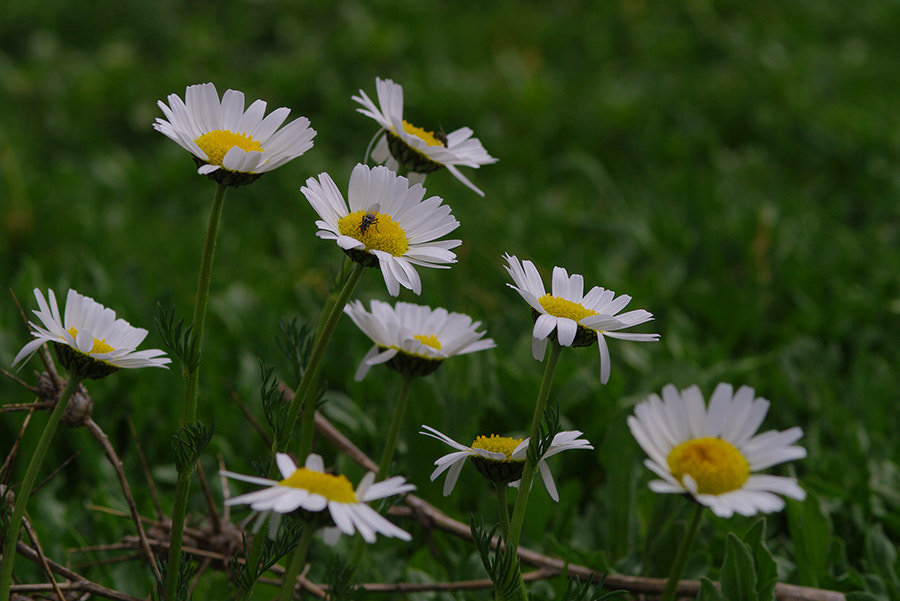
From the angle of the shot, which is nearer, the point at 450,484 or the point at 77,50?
the point at 450,484

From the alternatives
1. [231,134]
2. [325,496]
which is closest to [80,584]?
[325,496]

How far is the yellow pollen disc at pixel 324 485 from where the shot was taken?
904mm

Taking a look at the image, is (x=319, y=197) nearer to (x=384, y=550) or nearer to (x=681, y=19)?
(x=384, y=550)

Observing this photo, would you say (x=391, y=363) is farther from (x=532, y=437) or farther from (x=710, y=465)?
(x=710, y=465)

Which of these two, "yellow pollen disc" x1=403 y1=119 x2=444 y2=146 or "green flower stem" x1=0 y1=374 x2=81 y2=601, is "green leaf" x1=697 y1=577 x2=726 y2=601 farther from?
"green flower stem" x1=0 y1=374 x2=81 y2=601

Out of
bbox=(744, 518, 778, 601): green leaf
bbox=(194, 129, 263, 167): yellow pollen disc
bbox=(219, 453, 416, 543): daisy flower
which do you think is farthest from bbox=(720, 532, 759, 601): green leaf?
bbox=(194, 129, 263, 167): yellow pollen disc

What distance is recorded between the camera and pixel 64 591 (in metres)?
1.27

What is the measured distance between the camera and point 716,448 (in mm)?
976

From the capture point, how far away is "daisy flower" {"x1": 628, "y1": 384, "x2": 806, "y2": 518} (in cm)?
92

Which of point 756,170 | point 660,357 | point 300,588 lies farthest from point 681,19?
point 300,588

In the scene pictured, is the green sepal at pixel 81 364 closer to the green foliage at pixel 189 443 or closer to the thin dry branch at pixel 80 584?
the green foliage at pixel 189 443

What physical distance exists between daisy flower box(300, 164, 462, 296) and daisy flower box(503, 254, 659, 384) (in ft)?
0.32

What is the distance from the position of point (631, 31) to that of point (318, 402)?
423 centimetres

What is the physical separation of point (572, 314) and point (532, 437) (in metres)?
0.15
